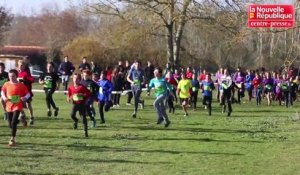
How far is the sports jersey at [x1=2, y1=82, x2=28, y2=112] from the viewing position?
14662 mm

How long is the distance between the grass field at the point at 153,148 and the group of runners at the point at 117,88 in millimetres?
621

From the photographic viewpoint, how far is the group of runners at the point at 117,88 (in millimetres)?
15055

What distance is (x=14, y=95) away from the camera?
48.4 feet

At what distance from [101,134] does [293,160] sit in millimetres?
5755

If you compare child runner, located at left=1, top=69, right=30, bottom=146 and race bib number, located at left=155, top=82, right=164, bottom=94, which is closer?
child runner, located at left=1, top=69, right=30, bottom=146

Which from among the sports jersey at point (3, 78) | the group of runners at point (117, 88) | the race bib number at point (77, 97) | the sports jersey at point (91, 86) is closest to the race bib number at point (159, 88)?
the group of runners at point (117, 88)

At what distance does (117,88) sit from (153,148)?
15.1 metres

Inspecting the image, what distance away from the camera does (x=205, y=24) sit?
123 feet

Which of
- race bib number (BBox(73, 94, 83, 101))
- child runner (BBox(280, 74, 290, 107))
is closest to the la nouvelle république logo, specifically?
race bib number (BBox(73, 94, 83, 101))

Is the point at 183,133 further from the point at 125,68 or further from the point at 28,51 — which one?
the point at 28,51

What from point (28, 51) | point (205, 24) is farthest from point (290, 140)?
point (28, 51)

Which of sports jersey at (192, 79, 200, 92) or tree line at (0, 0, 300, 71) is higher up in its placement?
tree line at (0, 0, 300, 71)

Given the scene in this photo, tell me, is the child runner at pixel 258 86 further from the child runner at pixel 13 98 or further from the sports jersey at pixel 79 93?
the child runner at pixel 13 98

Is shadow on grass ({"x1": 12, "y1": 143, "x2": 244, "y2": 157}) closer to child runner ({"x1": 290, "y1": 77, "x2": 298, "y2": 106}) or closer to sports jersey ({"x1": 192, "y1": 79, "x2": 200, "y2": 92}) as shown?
sports jersey ({"x1": 192, "y1": 79, "x2": 200, "y2": 92})
